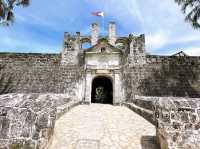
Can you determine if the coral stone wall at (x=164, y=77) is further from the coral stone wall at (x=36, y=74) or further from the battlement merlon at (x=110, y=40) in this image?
the coral stone wall at (x=36, y=74)

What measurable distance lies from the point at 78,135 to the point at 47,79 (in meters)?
9.49

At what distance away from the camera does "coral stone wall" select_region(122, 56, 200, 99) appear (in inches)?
467

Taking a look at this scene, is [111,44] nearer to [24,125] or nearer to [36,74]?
[36,74]

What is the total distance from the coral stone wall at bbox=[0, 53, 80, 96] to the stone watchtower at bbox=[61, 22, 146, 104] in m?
0.65

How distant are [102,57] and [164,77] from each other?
15.2 ft

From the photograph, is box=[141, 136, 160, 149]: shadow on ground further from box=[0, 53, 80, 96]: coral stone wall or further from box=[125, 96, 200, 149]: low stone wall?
box=[0, 53, 80, 96]: coral stone wall

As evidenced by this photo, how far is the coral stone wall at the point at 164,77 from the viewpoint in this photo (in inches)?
467

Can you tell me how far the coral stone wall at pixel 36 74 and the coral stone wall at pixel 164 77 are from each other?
12.9ft

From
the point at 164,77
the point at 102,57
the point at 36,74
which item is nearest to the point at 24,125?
the point at 102,57

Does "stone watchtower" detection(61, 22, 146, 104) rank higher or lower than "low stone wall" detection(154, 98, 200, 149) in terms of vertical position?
higher

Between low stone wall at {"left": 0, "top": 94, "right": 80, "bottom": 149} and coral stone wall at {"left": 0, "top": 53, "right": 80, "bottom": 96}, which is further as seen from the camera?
coral stone wall at {"left": 0, "top": 53, "right": 80, "bottom": 96}

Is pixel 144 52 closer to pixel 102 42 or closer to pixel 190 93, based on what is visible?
pixel 102 42

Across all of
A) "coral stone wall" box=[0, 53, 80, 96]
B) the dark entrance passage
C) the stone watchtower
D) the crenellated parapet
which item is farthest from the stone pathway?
the dark entrance passage

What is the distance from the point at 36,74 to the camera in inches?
520
